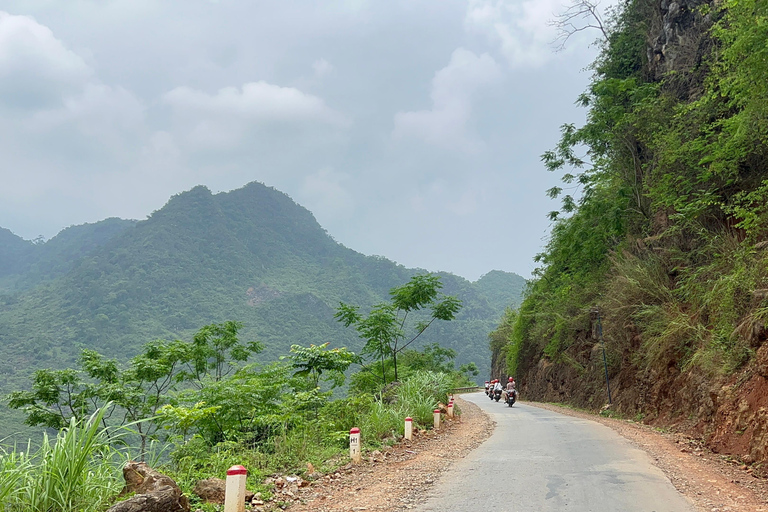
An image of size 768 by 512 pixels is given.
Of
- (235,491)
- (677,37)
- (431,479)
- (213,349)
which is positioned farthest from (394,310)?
(677,37)

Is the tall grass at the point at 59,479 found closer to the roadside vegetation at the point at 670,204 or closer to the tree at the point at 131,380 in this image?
the tree at the point at 131,380

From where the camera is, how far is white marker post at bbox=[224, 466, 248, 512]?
5304 mm

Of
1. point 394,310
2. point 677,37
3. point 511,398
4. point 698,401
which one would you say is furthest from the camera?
point 511,398

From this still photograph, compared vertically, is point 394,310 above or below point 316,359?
above

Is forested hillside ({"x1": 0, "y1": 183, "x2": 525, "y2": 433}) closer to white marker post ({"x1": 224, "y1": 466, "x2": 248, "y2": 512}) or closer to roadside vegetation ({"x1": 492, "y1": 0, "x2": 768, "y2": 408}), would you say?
roadside vegetation ({"x1": 492, "y1": 0, "x2": 768, "y2": 408})

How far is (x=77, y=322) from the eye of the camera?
243ft

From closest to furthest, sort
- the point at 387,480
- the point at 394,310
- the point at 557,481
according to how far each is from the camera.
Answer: the point at 557,481 < the point at 387,480 < the point at 394,310

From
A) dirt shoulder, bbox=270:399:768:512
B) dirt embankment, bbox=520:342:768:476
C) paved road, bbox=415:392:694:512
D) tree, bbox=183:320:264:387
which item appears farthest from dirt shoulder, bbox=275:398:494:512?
Result: tree, bbox=183:320:264:387

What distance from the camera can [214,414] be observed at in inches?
453

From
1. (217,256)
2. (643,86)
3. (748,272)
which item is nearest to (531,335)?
(643,86)

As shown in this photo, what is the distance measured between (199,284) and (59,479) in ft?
376

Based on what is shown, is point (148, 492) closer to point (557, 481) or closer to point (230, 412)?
point (557, 481)

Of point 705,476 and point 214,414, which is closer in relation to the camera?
point 705,476

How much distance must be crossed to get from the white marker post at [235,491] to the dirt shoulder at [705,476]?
17.3 ft
